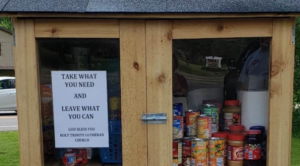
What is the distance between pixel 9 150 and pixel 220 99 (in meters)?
3.89

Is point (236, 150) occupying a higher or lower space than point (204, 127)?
lower

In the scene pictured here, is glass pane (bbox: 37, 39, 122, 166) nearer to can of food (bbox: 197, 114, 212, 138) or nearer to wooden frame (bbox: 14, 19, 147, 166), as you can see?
wooden frame (bbox: 14, 19, 147, 166)

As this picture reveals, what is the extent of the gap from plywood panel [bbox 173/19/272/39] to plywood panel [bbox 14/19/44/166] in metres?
0.87

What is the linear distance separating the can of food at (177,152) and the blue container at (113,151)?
0.36 meters

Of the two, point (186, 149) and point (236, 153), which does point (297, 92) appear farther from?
point (186, 149)

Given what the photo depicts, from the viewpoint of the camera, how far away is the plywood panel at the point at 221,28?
1860mm

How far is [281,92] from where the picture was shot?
1.89 metres

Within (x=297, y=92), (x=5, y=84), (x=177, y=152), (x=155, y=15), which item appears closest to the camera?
(x=155, y=15)

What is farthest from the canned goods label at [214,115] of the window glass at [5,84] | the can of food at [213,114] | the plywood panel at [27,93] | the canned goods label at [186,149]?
the window glass at [5,84]

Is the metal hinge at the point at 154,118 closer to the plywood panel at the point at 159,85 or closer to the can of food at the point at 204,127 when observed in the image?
the plywood panel at the point at 159,85

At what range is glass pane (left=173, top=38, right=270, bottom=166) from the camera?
2.06 meters

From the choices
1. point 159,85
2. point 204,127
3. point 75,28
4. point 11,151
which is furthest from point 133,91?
point 11,151

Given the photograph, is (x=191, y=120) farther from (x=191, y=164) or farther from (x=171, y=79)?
(x=171, y=79)

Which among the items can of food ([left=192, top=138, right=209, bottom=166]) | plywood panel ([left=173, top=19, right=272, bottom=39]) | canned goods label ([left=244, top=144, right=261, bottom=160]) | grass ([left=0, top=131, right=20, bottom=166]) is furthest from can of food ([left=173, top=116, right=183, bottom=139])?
grass ([left=0, top=131, right=20, bottom=166])
